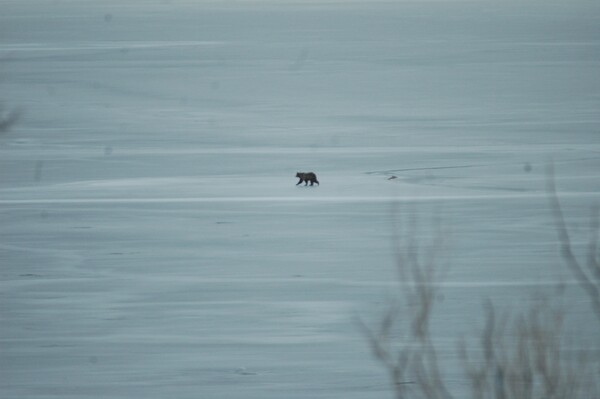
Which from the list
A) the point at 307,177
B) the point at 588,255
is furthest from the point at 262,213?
the point at 588,255

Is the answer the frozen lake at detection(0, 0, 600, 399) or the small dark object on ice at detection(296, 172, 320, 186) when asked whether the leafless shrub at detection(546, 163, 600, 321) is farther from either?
the small dark object on ice at detection(296, 172, 320, 186)

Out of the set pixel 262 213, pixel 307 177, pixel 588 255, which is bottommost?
pixel 588 255

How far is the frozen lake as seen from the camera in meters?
9.05

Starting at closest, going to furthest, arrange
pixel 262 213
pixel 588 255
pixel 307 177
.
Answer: pixel 588 255 < pixel 262 213 < pixel 307 177

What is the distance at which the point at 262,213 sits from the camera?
14094 mm

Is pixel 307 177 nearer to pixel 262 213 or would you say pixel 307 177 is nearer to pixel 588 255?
pixel 262 213

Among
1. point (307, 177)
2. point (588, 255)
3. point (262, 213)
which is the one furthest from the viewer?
point (307, 177)

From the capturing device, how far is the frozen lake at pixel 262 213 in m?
9.05

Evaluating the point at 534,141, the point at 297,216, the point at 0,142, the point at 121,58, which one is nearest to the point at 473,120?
the point at 534,141

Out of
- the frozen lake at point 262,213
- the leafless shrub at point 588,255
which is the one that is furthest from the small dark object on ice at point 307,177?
the leafless shrub at point 588,255

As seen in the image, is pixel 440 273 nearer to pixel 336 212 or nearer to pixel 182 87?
pixel 336 212

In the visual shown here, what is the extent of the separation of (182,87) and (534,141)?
10.6 m

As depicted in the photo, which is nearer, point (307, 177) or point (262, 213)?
point (262, 213)

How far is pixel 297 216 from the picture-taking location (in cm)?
1391
